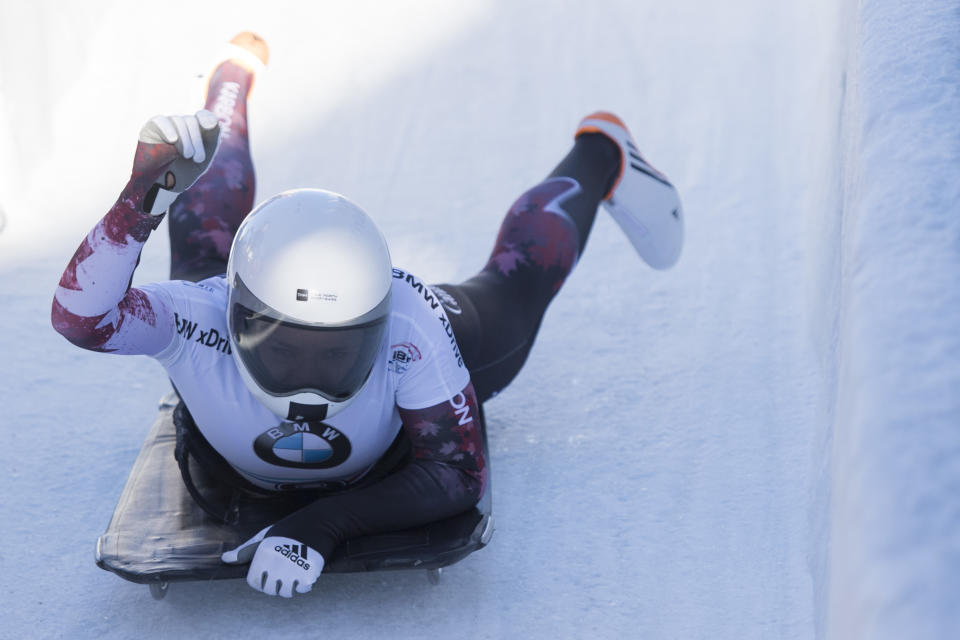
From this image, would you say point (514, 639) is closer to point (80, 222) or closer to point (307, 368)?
point (307, 368)

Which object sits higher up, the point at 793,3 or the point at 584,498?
the point at 793,3

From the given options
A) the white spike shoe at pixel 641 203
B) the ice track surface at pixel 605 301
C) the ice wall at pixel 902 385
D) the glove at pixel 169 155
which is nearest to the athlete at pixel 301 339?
the glove at pixel 169 155

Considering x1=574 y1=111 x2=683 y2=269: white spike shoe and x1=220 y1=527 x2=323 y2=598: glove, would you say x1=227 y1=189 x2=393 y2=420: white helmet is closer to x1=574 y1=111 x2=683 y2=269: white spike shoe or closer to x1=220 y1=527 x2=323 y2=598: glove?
x1=220 y1=527 x2=323 y2=598: glove

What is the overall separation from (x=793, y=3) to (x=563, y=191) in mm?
2407

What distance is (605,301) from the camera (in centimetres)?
290

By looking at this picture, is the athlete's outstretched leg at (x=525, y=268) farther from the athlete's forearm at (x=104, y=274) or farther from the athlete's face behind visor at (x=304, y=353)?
the athlete's forearm at (x=104, y=274)

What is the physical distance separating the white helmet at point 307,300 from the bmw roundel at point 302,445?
0.12 meters

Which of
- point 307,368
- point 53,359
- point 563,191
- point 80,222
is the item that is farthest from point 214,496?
point 80,222

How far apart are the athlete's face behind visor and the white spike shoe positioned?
116 centimetres

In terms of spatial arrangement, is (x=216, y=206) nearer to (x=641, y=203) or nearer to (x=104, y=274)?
(x=104, y=274)

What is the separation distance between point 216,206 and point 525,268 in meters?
0.68

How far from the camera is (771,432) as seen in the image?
2322mm

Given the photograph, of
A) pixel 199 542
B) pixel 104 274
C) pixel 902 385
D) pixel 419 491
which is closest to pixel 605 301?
pixel 419 491

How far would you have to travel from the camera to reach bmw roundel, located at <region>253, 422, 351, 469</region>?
1.89 m
